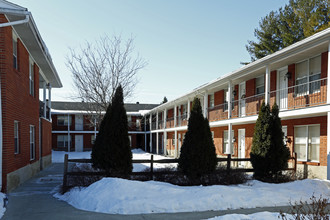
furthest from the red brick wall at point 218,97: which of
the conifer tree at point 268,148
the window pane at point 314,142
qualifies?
the conifer tree at point 268,148

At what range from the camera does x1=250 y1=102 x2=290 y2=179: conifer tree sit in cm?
1009

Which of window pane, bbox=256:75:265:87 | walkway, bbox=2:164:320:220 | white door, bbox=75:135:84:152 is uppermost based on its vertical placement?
window pane, bbox=256:75:265:87

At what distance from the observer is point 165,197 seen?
7.48m

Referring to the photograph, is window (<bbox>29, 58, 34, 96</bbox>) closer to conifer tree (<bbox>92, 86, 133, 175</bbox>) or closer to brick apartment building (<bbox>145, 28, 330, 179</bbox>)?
conifer tree (<bbox>92, 86, 133, 175</bbox>)

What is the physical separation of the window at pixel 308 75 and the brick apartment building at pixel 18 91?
10.9 meters

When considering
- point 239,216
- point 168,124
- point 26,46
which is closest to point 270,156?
point 239,216

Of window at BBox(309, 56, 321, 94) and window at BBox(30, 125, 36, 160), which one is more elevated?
window at BBox(309, 56, 321, 94)

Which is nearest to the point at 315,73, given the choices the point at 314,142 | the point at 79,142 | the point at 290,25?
the point at 314,142

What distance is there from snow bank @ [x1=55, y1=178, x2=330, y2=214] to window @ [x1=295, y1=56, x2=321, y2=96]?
17.8 feet

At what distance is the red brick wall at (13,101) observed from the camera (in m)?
9.16

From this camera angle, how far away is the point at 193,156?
925 centimetres

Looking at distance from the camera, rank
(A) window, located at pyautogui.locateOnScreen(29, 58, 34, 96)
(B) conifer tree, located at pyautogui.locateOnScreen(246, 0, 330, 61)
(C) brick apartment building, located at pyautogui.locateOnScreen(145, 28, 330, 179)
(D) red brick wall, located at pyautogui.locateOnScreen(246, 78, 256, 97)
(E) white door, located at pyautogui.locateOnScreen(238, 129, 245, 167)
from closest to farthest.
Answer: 1. (C) brick apartment building, located at pyautogui.locateOnScreen(145, 28, 330, 179)
2. (A) window, located at pyautogui.locateOnScreen(29, 58, 34, 96)
3. (D) red brick wall, located at pyautogui.locateOnScreen(246, 78, 256, 97)
4. (E) white door, located at pyautogui.locateOnScreen(238, 129, 245, 167)
5. (B) conifer tree, located at pyautogui.locateOnScreen(246, 0, 330, 61)

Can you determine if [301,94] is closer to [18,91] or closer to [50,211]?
[50,211]

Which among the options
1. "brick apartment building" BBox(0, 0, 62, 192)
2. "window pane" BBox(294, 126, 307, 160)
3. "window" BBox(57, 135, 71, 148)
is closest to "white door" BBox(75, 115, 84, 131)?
"window" BBox(57, 135, 71, 148)
